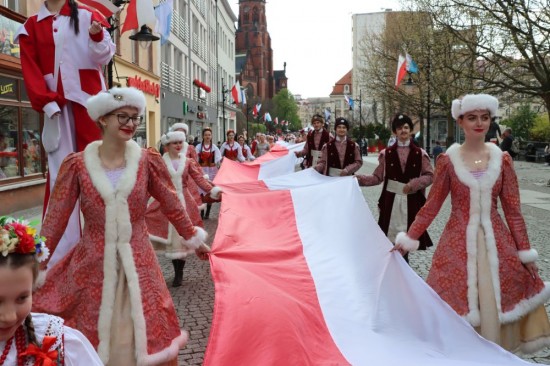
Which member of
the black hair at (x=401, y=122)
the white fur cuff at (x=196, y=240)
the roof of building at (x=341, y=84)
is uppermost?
the roof of building at (x=341, y=84)

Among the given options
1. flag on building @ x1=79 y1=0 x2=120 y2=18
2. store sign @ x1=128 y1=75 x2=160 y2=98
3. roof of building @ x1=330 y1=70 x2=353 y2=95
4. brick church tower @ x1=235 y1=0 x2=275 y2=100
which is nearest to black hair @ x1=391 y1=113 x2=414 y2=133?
flag on building @ x1=79 y1=0 x2=120 y2=18

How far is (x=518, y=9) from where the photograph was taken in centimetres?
1842

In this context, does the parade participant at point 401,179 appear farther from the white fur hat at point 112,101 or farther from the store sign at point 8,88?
the store sign at point 8,88

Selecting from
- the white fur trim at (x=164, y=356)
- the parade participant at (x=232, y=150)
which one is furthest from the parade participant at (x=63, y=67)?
the parade participant at (x=232, y=150)

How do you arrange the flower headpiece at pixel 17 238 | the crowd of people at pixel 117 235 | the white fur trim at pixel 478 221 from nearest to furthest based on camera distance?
1. the flower headpiece at pixel 17 238
2. the crowd of people at pixel 117 235
3. the white fur trim at pixel 478 221

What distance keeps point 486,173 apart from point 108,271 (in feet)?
8.53

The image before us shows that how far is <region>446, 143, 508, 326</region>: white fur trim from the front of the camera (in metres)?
3.87

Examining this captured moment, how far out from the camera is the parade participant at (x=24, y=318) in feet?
5.83

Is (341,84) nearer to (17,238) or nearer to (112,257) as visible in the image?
(112,257)

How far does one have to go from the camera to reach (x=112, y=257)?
3.17 meters

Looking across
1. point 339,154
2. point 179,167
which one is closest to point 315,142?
point 339,154

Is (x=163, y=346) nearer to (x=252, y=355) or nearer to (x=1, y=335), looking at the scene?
(x=252, y=355)

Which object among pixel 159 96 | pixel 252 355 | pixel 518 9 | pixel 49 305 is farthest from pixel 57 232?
pixel 159 96

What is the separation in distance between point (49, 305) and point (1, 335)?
134cm
